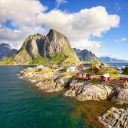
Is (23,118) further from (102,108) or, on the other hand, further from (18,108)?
(102,108)

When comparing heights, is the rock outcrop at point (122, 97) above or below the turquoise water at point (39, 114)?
above

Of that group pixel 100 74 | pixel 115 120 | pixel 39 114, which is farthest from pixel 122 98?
pixel 39 114

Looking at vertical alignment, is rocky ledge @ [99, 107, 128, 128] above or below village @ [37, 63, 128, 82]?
below

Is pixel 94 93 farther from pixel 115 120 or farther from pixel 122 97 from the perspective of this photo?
pixel 115 120

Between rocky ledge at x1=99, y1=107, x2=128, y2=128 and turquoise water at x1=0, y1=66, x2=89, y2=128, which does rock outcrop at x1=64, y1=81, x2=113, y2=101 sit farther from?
rocky ledge at x1=99, y1=107, x2=128, y2=128

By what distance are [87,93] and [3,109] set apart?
3115 centimetres

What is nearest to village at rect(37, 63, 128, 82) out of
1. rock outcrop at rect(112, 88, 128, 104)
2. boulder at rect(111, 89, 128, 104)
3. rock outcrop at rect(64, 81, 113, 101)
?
rock outcrop at rect(64, 81, 113, 101)

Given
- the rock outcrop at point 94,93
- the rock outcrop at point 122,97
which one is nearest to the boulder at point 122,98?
the rock outcrop at point 122,97

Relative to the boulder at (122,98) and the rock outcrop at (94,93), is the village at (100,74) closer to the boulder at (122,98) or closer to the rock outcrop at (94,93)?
the rock outcrop at (94,93)

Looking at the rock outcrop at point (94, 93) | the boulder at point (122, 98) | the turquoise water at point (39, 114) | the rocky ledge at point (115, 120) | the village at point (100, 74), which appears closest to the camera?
the rocky ledge at point (115, 120)

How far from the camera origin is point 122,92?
33500 mm

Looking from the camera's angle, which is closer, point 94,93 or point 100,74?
point 94,93

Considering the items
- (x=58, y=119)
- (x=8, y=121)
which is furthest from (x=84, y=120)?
(x=8, y=121)

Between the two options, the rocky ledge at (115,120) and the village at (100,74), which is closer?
the rocky ledge at (115,120)
